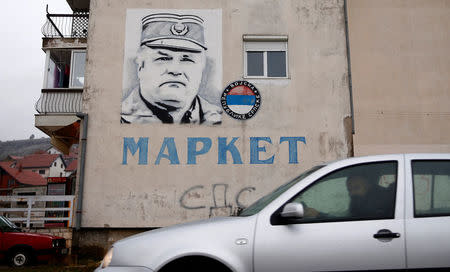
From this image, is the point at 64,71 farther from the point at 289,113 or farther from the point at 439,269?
the point at 439,269

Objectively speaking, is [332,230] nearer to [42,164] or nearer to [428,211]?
[428,211]

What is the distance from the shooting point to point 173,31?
38.7ft

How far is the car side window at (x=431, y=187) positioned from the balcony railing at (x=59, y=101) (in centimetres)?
1213

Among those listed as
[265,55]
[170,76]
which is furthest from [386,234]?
[265,55]

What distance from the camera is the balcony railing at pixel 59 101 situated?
46.0 ft

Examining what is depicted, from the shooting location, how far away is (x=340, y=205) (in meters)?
3.56

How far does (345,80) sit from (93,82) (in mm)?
6609

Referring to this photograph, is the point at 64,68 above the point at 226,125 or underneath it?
above

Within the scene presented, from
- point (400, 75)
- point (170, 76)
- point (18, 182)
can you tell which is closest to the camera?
point (170, 76)

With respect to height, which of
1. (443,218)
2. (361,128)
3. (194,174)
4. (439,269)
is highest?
(361,128)

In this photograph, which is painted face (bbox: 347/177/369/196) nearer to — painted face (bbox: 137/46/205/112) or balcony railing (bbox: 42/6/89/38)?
painted face (bbox: 137/46/205/112)

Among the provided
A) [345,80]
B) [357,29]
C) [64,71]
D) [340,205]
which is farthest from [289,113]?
[64,71]

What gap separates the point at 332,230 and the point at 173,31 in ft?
30.8

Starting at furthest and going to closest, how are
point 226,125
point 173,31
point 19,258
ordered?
point 173,31 < point 226,125 < point 19,258
